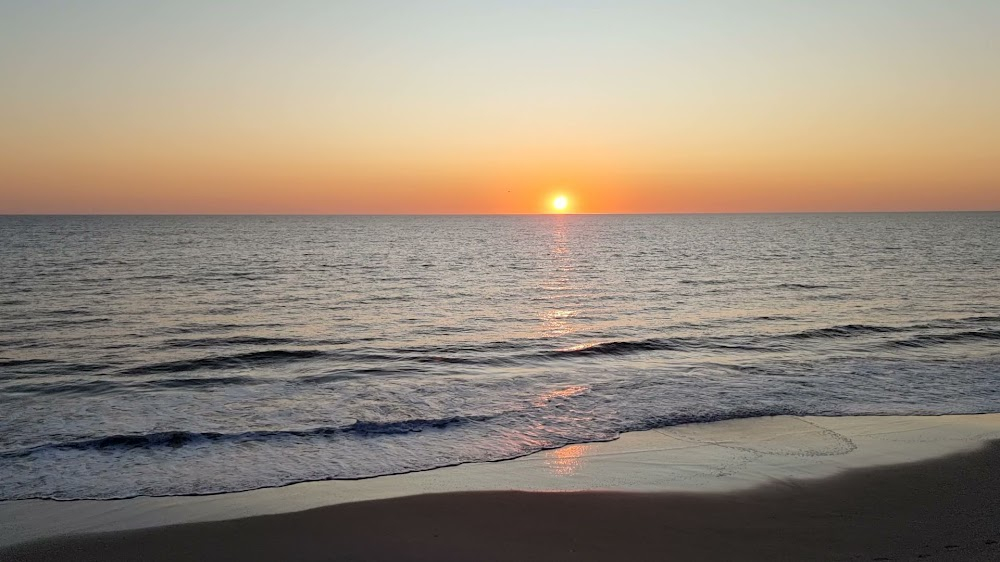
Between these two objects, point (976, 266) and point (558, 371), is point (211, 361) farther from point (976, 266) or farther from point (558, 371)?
point (976, 266)

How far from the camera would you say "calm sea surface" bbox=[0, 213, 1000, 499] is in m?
11.7

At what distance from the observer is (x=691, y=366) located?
18891 millimetres

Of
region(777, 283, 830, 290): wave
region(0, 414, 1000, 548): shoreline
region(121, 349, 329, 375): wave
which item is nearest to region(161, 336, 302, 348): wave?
region(121, 349, 329, 375): wave

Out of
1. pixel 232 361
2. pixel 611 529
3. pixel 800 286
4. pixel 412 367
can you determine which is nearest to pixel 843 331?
pixel 800 286

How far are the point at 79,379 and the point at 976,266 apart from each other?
191ft

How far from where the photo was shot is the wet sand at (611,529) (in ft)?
24.8

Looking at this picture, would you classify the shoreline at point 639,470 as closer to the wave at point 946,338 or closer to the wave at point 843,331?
the wave at point 946,338

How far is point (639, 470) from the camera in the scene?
10555mm

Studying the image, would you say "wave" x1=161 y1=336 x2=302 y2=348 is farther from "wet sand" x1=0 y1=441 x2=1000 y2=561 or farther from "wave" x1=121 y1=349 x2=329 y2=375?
"wet sand" x1=0 y1=441 x2=1000 y2=561

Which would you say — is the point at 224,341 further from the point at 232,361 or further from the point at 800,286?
the point at 800,286

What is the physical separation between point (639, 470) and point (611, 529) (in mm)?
2517

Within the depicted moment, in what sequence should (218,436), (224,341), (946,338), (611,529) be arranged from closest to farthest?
(611,529) < (218,436) < (224,341) < (946,338)

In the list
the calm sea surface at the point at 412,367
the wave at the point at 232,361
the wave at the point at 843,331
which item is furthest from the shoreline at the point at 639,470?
the wave at the point at 843,331

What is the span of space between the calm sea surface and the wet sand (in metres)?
1.93
